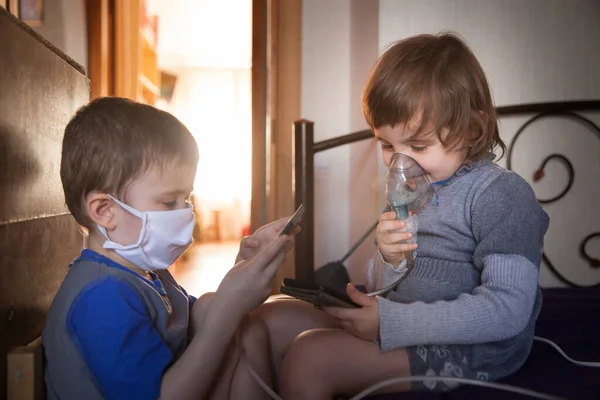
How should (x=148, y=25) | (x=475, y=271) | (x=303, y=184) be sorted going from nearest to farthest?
(x=475, y=271) → (x=303, y=184) → (x=148, y=25)

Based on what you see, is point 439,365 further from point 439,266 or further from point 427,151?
point 427,151

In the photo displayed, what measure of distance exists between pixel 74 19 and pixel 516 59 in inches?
71.9

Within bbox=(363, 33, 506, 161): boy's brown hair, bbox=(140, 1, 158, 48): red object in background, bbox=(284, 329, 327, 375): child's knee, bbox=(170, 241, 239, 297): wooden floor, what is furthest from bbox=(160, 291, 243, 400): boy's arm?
bbox=(140, 1, 158, 48): red object in background

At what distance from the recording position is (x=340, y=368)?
2.63ft

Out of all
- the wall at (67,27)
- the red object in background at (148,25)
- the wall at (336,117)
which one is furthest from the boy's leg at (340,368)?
the red object in background at (148,25)

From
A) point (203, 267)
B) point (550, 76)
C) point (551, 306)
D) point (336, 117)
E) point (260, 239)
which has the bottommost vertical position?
point (203, 267)

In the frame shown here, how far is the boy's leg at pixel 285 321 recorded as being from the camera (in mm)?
1000

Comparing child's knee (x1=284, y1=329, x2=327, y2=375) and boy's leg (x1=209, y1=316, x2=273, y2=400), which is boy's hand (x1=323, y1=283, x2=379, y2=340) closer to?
child's knee (x1=284, y1=329, x2=327, y2=375)

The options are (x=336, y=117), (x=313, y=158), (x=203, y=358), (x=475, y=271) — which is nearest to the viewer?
(x=203, y=358)

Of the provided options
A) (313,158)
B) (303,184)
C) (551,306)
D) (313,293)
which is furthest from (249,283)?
(313,158)

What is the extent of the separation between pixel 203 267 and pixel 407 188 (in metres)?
3.25

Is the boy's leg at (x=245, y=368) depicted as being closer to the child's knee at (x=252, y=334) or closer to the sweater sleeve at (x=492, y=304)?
the child's knee at (x=252, y=334)

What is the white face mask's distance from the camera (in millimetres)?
804

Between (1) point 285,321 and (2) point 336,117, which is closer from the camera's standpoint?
(1) point 285,321
